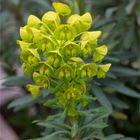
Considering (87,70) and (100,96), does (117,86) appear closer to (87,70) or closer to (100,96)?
(100,96)

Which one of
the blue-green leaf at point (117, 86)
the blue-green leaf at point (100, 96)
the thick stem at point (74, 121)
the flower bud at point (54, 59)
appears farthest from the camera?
the blue-green leaf at point (117, 86)

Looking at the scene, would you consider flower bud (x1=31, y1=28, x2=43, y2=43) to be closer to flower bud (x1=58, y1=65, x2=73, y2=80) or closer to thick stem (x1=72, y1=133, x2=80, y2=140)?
flower bud (x1=58, y1=65, x2=73, y2=80)

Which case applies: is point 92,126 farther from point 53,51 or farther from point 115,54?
point 115,54

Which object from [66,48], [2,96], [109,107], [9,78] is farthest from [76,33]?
[2,96]

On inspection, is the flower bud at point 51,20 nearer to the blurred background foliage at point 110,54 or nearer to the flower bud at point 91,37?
the flower bud at point 91,37

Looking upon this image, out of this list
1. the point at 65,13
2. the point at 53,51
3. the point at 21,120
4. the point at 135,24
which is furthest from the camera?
the point at 21,120

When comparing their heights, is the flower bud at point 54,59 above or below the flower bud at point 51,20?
below

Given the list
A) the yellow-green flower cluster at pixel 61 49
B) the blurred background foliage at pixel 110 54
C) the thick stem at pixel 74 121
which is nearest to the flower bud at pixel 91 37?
the yellow-green flower cluster at pixel 61 49
